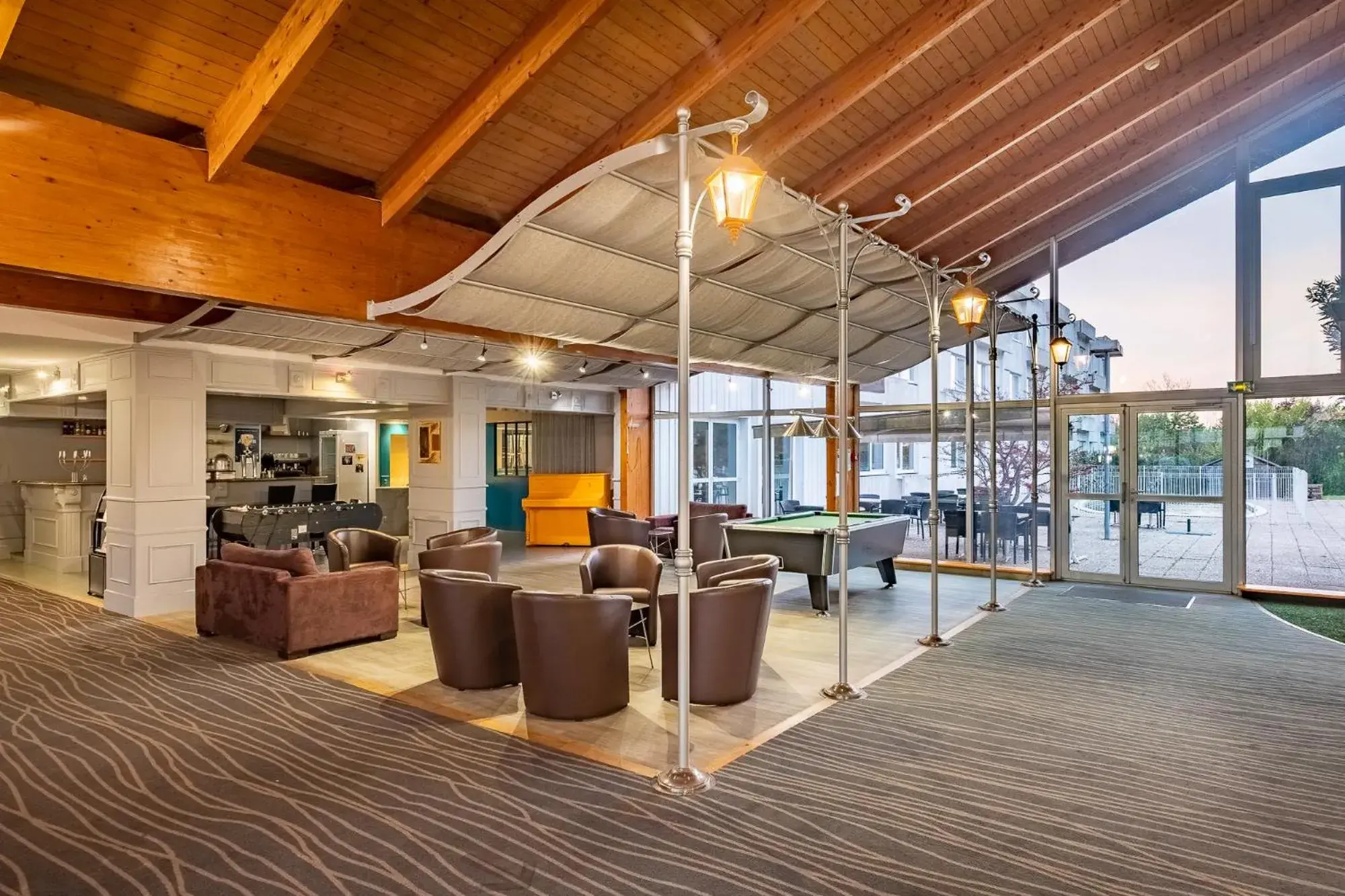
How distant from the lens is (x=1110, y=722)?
4.34 meters

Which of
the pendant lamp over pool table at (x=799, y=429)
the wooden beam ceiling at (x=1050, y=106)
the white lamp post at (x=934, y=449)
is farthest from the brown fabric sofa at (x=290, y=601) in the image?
the wooden beam ceiling at (x=1050, y=106)

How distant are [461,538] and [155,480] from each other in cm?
310

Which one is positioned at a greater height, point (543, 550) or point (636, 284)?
point (636, 284)

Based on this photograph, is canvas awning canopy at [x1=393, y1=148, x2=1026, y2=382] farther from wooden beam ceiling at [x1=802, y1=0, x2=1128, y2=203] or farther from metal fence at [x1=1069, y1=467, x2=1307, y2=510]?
metal fence at [x1=1069, y1=467, x2=1307, y2=510]

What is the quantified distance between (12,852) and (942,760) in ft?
13.1

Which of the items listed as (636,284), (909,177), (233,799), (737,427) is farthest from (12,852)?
(737,427)

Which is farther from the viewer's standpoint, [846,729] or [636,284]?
[636,284]

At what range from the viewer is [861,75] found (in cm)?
546

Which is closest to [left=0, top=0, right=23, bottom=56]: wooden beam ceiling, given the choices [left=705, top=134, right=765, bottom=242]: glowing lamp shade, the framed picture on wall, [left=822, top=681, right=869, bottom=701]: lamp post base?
[left=705, top=134, right=765, bottom=242]: glowing lamp shade

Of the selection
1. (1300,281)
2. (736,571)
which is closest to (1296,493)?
(1300,281)

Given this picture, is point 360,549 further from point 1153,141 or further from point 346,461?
point 1153,141

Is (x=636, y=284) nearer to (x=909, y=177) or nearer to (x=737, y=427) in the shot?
(x=909, y=177)

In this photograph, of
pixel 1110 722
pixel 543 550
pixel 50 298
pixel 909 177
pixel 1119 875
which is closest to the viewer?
pixel 1119 875

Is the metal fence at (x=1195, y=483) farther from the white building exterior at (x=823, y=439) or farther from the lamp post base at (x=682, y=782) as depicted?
the lamp post base at (x=682, y=782)
